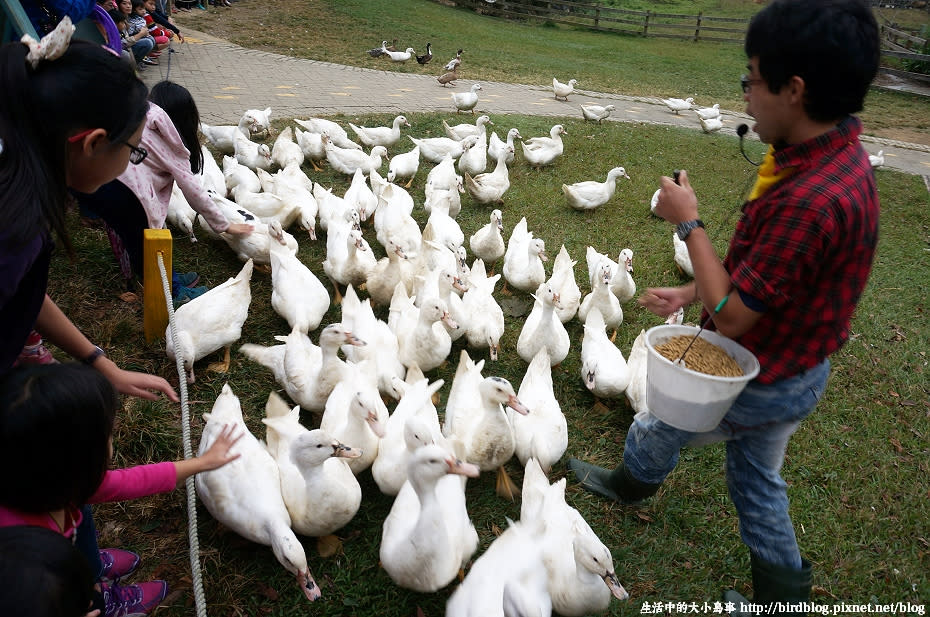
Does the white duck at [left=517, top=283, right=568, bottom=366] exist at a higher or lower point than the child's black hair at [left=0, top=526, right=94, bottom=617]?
lower

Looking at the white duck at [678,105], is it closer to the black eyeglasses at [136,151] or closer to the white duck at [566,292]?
the white duck at [566,292]

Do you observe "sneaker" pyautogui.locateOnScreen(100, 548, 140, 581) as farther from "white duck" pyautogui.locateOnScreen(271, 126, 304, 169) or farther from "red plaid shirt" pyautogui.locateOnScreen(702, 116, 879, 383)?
"white duck" pyautogui.locateOnScreen(271, 126, 304, 169)

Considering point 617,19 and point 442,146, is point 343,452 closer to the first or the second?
point 442,146

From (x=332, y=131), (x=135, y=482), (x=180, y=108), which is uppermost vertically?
(x=180, y=108)

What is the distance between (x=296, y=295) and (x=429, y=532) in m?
2.06

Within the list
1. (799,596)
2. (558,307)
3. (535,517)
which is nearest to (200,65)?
(558,307)

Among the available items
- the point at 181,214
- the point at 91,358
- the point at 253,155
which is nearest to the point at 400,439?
the point at 91,358

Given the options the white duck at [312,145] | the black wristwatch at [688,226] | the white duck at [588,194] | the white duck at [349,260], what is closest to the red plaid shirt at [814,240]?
the black wristwatch at [688,226]

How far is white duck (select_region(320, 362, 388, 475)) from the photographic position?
2607 millimetres

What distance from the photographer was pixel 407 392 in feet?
9.57

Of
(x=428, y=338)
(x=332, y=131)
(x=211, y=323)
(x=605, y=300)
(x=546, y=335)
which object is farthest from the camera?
(x=332, y=131)

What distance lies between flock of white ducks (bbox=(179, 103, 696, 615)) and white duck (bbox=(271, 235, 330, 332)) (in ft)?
0.03

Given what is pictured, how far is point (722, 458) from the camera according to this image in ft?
10.5

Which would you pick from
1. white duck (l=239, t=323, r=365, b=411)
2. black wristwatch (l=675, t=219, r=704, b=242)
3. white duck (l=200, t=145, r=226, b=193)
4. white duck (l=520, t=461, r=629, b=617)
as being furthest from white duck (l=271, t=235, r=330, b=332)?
black wristwatch (l=675, t=219, r=704, b=242)
